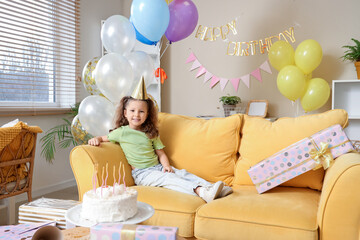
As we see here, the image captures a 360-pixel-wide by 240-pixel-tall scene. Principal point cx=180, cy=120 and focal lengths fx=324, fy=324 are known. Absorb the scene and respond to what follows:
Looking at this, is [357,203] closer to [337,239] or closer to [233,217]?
[337,239]

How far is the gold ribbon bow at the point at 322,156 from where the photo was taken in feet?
5.47

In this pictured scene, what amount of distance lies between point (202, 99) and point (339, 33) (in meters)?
1.67

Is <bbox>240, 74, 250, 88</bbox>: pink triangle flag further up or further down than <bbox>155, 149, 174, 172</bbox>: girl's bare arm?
further up

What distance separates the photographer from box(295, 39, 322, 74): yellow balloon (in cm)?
297

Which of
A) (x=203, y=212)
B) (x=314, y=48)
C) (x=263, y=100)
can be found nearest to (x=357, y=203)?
(x=203, y=212)

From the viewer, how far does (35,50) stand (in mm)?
3193

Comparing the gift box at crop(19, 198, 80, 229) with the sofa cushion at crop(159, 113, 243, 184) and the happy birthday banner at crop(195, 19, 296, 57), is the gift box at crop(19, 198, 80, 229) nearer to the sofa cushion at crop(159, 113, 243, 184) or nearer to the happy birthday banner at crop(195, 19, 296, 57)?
the sofa cushion at crop(159, 113, 243, 184)

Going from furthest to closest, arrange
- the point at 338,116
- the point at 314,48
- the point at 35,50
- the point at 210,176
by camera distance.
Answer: the point at 35,50, the point at 314,48, the point at 210,176, the point at 338,116

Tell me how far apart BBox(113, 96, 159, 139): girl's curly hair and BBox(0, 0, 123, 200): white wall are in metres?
1.23

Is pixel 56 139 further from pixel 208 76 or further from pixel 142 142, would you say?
pixel 208 76

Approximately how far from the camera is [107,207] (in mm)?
1112

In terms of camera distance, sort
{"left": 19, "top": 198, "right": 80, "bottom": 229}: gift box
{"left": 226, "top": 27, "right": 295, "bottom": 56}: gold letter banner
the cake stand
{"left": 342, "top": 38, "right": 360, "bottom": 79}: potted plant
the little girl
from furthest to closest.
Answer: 1. {"left": 226, "top": 27, "right": 295, "bottom": 56}: gold letter banner
2. {"left": 342, "top": 38, "right": 360, "bottom": 79}: potted plant
3. the little girl
4. {"left": 19, "top": 198, "right": 80, "bottom": 229}: gift box
5. the cake stand

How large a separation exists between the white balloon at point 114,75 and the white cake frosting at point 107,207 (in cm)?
135

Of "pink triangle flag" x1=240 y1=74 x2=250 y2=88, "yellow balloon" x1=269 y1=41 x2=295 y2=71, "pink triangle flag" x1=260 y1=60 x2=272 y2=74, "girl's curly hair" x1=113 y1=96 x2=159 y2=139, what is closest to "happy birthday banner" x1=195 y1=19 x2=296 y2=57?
"pink triangle flag" x1=260 y1=60 x2=272 y2=74
